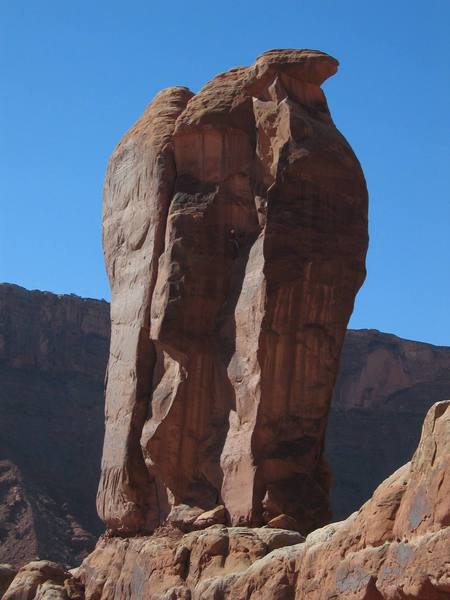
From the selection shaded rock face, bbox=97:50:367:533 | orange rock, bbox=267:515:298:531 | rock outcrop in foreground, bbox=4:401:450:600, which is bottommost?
rock outcrop in foreground, bbox=4:401:450:600

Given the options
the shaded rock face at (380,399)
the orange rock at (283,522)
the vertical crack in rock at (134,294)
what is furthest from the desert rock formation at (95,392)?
the orange rock at (283,522)

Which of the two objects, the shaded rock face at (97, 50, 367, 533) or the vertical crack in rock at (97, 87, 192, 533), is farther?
the vertical crack in rock at (97, 87, 192, 533)

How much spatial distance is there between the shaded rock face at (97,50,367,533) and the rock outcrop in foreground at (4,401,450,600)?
98cm

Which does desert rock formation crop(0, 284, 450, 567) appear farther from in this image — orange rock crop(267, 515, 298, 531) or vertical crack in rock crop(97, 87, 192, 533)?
orange rock crop(267, 515, 298, 531)

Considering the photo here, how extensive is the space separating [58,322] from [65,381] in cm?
282

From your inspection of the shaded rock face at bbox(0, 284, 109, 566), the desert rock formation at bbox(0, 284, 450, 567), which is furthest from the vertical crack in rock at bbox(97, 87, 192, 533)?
the desert rock formation at bbox(0, 284, 450, 567)

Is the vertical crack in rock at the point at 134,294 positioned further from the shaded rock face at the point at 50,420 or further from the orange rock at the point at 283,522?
the shaded rock face at the point at 50,420

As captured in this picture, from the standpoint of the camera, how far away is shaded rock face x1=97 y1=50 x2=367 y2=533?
23.0m

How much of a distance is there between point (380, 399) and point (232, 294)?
51298 millimetres

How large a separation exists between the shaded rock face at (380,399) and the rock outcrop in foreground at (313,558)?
153ft

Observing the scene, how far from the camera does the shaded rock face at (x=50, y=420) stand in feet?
194

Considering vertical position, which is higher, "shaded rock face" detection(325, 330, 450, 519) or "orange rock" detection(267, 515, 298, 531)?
"shaded rock face" detection(325, 330, 450, 519)

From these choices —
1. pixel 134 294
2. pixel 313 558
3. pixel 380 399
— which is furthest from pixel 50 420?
pixel 313 558

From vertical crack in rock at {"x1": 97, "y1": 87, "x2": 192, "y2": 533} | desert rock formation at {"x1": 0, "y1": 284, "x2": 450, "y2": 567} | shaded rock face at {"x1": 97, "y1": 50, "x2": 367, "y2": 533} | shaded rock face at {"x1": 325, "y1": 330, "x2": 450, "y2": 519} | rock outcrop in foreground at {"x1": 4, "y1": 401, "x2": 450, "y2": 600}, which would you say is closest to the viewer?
rock outcrop in foreground at {"x1": 4, "y1": 401, "x2": 450, "y2": 600}
